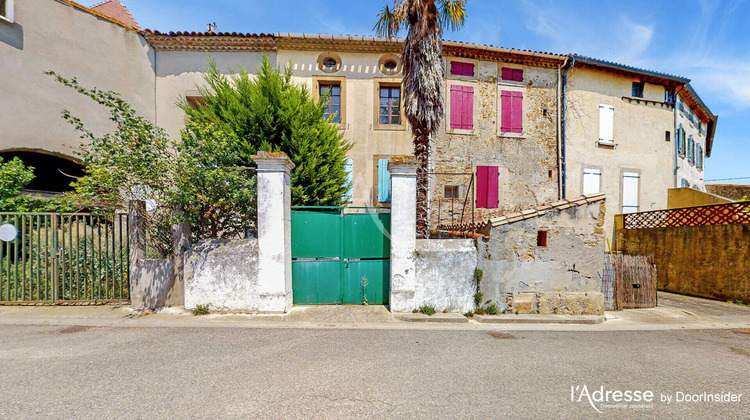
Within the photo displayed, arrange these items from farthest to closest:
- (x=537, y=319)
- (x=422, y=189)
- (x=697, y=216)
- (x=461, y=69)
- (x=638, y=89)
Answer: (x=638, y=89)
(x=461, y=69)
(x=697, y=216)
(x=422, y=189)
(x=537, y=319)

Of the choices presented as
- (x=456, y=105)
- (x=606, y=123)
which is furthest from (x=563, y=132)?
(x=456, y=105)

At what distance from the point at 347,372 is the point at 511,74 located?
1286cm

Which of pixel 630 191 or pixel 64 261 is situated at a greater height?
pixel 630 191

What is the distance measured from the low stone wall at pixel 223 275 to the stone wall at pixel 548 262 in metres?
4.39

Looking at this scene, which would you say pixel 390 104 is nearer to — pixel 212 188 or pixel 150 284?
pixel 212 188

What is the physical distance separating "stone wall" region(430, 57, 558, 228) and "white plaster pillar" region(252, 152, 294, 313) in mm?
7225

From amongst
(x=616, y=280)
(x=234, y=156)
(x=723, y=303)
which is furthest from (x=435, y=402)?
(x=723, y=303)

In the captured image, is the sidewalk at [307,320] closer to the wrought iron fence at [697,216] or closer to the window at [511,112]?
the wrought iron fence at [697,216]

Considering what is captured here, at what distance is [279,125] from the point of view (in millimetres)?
7441

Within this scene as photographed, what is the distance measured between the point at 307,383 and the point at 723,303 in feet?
37.1

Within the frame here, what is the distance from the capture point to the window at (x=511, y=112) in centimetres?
1190

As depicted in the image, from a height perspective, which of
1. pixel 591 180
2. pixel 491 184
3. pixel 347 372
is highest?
pixel 591 180

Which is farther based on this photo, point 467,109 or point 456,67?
point 467,109

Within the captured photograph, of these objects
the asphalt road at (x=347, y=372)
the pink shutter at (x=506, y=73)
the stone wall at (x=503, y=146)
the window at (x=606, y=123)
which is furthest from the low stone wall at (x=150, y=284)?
the window at (x=606, y=123)
